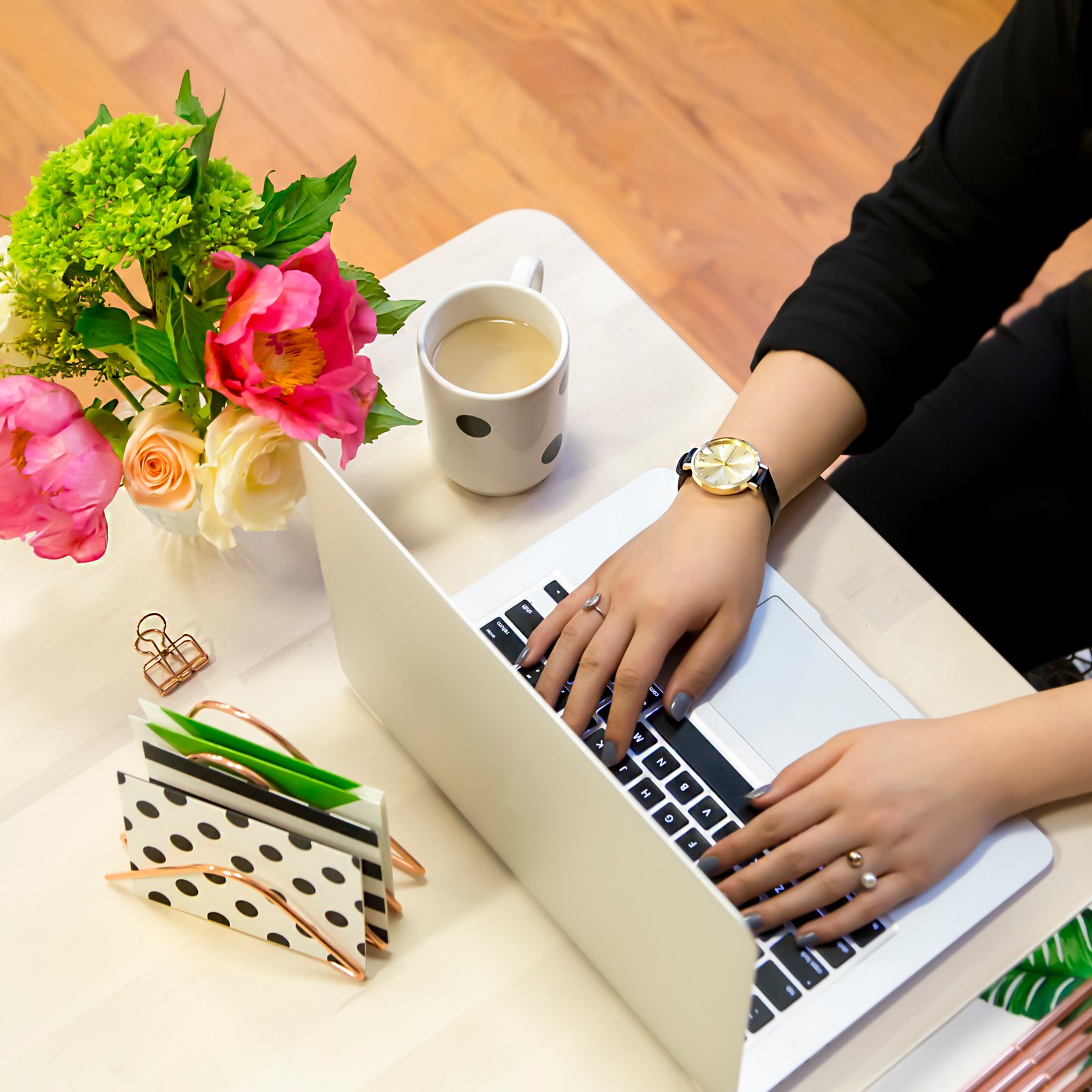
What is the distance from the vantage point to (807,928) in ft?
2.11

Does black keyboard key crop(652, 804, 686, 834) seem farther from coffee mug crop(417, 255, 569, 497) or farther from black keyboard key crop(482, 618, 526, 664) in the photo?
coffee mug crop(417, 255, 569, 497)

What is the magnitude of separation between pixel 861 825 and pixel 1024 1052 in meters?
0.21

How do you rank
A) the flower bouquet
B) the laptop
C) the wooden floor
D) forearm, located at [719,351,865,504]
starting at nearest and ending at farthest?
the laptop
the flower bouquet
forearm, located at [719,351,865,504]
the wooden floor

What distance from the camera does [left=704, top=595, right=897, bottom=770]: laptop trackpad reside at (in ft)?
2.36

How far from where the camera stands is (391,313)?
2.44ft

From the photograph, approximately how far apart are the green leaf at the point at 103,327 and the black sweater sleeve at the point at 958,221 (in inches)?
19.2

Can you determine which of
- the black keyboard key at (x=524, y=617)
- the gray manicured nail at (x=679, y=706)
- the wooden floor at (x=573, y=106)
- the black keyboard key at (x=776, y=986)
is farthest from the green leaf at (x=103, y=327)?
the wooden floor at (x=573, y=106)

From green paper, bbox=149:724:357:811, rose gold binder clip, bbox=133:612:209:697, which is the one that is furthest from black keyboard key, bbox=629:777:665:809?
rose gold binder clip, bbox=133:612:209:697

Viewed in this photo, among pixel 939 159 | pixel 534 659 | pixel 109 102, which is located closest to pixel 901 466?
pixel 939 159

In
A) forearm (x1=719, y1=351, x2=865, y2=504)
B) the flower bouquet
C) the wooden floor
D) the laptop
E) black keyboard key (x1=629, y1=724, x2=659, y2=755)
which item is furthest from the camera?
the wooden floor

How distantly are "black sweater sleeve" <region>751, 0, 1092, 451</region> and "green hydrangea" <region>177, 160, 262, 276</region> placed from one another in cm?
43

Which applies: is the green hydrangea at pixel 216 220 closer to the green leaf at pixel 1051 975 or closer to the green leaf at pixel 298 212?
the green leaf at pixel 298 212

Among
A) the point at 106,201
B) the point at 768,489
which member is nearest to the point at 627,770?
the point at 768,489

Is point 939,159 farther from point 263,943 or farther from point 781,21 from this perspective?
point 781,21
